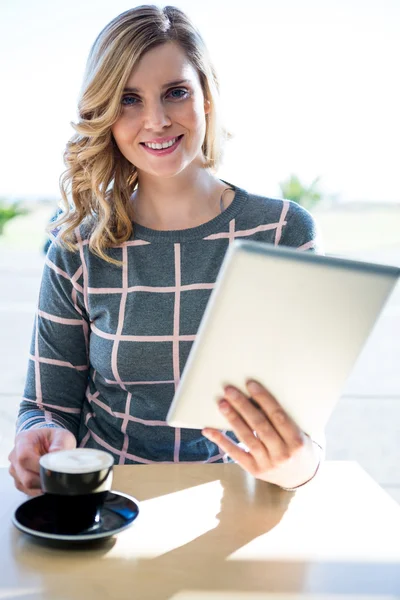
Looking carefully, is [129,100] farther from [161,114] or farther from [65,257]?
[65,257]

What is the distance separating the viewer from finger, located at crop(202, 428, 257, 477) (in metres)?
1.03

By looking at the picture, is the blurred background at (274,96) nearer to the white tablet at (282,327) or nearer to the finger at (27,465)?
the finger at (27,465)

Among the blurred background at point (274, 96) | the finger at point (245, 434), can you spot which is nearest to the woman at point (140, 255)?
the finger at point (245, 434)

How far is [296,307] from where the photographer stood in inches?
33.8

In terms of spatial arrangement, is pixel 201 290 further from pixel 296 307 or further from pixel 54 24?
pixel 54 24

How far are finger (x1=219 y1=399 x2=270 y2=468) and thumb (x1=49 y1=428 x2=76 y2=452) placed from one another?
0.30 meters

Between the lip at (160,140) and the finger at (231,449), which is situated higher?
the lip at (160,140)

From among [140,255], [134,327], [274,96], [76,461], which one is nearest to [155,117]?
[140,255]

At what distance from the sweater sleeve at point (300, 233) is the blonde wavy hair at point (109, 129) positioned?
0.83ft

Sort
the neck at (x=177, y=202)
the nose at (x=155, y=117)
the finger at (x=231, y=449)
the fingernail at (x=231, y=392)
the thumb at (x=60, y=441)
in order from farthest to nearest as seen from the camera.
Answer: the neck at (x=177, y=202), the nose at (x=155, y=117), the thumb at (x=60, y=441), the finger at (x=231, y=449), the fingernail at (x=231, y=392)

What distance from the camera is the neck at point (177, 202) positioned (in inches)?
62.6

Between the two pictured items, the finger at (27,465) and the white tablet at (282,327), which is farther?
the finger at (27,465)

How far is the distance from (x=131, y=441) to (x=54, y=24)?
7987 millimetres

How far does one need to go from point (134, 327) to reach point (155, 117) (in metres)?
0.40
